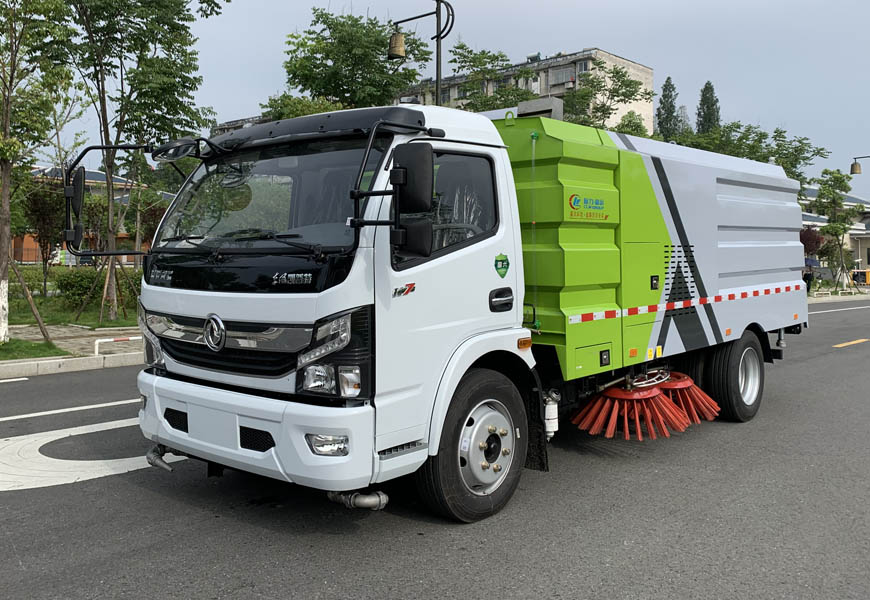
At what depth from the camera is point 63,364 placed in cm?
1018

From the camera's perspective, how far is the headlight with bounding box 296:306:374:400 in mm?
3500

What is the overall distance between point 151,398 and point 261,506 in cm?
95

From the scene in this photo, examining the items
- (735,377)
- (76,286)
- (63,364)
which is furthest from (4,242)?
(735,377)

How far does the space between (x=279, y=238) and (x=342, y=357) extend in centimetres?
75

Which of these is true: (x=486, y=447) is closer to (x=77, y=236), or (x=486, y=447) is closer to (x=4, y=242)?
(x=77, y=236)

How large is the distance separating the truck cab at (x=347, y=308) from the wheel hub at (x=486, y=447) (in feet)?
0.03

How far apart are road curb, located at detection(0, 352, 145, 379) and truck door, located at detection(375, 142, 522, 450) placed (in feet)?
26.0

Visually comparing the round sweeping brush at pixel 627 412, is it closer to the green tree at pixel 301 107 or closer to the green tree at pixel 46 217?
the green tree at pixel 301 107

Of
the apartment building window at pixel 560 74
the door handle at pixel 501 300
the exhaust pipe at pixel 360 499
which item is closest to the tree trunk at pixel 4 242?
the exhaust pipe at pixel 360 499

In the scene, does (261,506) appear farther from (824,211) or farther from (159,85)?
(824,211)

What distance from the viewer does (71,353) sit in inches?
427

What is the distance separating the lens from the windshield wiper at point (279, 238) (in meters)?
3.56

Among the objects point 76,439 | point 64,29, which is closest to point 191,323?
point 76,439

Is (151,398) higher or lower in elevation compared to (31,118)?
lower
